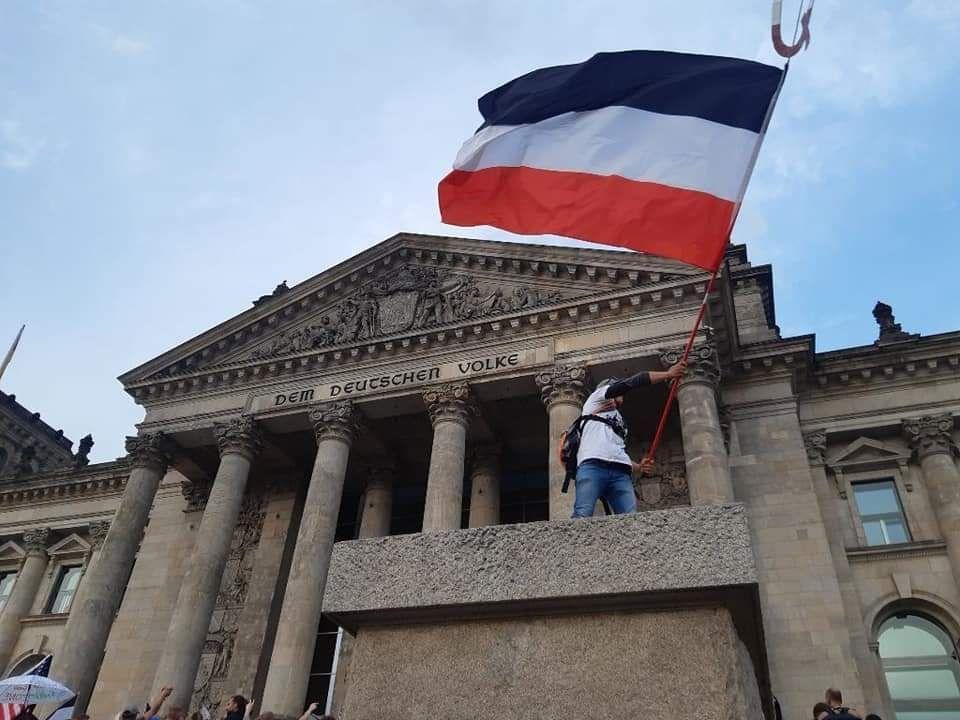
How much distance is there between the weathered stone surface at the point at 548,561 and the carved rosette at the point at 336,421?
17878 millimetres

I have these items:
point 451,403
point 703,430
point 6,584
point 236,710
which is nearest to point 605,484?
point 236,710

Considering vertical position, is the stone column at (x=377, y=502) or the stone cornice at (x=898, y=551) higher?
the stone column at (x=377, y=502)

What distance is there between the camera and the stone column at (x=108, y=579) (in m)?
21.0

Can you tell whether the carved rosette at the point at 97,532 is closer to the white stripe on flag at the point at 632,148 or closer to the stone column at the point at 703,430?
the stone column at the point at 703,430

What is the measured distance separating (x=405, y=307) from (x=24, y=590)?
71.7 ft

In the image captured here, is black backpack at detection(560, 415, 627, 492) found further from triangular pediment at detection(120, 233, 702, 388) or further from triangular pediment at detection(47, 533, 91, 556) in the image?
triangular pediment at detection(47, 533, 91, 556)

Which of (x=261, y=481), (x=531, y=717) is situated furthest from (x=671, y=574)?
(x=261, y=481)

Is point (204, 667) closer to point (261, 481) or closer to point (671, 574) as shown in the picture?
point (261, 481)

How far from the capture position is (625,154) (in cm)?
839

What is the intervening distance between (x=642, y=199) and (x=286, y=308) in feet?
64.5

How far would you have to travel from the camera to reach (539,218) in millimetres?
8453

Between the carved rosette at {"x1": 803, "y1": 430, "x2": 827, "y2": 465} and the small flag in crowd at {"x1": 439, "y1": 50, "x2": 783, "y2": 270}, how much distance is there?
16.7 m

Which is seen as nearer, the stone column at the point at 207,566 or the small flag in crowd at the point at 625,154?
the small flag in crowd at the point at 625,154

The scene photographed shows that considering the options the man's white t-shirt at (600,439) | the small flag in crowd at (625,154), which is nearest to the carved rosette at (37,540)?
the small flag in crowd at (625,154)
